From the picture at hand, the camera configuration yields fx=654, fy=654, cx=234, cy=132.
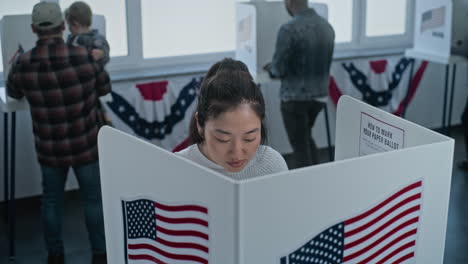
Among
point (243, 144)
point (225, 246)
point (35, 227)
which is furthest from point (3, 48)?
point (225, 246)

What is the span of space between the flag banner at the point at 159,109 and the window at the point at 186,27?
0.32m

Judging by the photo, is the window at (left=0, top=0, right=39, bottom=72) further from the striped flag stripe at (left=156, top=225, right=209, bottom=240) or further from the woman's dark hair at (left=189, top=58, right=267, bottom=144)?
the striped flag stripe at (left=156, top=225, right=209, bottom=240)

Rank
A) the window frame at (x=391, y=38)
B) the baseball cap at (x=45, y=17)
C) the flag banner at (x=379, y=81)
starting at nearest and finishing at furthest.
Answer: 1. the baseball cap at (x=45, y=17)
2. the flag banner at (x=379, y=81)
3. the window frame at (x=391, y=38)

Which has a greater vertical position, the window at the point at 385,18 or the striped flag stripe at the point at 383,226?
the window at the point at 385,18

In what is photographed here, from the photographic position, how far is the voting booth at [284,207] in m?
1.08

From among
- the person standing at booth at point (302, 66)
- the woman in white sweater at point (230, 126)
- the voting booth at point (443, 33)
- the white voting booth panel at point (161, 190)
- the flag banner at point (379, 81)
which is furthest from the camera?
the flag banner at point (379, 81)

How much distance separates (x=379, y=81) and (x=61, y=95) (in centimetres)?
305

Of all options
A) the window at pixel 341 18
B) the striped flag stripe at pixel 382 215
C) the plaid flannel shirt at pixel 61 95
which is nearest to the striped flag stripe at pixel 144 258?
the striped flag stripe at pixel 382 215

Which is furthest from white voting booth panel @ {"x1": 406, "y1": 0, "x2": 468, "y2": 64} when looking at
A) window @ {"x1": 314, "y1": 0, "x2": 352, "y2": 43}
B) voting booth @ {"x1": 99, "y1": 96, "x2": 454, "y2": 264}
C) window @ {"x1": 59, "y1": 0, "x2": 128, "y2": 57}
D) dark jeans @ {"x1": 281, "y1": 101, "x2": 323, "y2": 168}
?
voting booth @ {"x1": 99, "y1": 96, "x2": 454, "y2": 264}

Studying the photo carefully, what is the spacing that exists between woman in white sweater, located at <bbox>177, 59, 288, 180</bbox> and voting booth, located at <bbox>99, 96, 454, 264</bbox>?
240 mm

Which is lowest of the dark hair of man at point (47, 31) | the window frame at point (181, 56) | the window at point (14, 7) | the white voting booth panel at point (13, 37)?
the window frame at point (181, 56)

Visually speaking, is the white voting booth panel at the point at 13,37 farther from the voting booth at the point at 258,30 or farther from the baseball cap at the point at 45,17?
the voting booth at the point at 258,30

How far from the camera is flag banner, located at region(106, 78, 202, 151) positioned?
4.32m

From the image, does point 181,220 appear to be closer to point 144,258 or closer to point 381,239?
point 144,258
